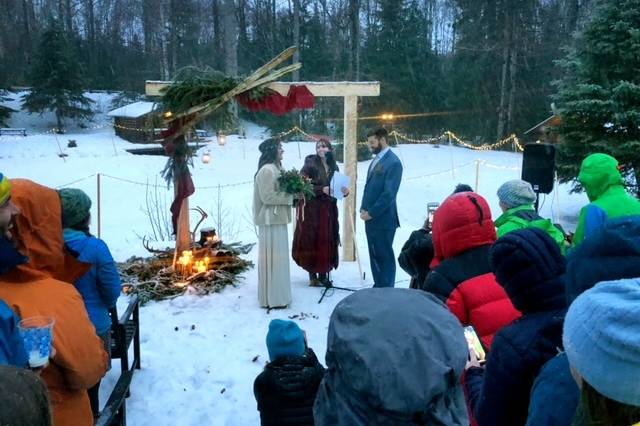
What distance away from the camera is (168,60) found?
3703 centimetres

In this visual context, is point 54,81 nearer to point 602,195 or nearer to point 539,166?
point 539,166

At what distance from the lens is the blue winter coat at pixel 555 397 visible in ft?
4.65

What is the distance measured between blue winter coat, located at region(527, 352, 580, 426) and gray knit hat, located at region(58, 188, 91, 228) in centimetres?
298

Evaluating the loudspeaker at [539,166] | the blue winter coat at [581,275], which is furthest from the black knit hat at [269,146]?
the loudspeaker at [539,166]

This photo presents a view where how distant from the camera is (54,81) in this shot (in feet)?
97.4

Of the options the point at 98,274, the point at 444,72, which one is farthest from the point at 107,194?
the point at 444,72

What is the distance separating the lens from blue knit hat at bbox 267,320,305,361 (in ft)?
9.04

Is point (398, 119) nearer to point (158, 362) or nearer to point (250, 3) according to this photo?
point (250, 3)

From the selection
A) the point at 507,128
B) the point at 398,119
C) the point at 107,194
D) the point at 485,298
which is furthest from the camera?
the point at 398,119

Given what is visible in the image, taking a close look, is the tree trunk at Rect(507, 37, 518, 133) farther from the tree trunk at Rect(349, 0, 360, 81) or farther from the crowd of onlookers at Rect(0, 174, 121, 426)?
the crowd of onlookers at Rect(0, 174, 121, 426)

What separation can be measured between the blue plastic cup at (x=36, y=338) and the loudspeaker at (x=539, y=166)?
29.5 feet

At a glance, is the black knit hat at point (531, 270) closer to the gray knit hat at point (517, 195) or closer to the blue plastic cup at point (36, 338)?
the blue plastic cup at point (36, 338)

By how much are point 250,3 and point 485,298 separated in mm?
38457

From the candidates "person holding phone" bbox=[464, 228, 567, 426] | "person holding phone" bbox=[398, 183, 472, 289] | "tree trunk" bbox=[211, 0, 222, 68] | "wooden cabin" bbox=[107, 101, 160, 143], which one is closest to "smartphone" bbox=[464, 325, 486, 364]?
"person holding phone" bbox=[464, 228, 567, 426]
